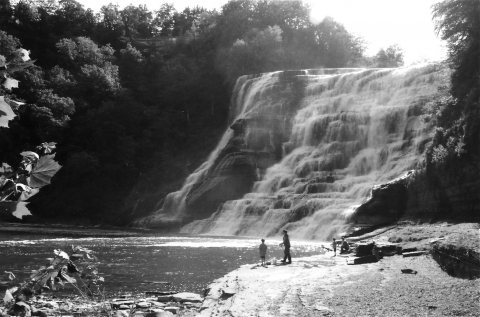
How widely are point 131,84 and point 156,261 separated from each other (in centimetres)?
5025

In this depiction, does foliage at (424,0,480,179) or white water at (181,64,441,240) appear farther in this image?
white water at (181,64,441,240)

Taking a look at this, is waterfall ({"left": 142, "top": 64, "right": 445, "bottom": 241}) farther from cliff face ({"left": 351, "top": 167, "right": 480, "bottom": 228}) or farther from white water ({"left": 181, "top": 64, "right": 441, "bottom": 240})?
cliff face ({"left": 351, "top": 167, "right": 480, "bottom": 228})

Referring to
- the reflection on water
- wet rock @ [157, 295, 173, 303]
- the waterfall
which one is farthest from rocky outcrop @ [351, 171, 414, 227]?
wet rock @ [157, 295, 173, 303]

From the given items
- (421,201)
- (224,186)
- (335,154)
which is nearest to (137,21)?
(224,186)

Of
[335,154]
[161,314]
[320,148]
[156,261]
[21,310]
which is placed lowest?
[156,261]

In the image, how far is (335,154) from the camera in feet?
125

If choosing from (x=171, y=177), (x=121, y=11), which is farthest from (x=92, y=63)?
(x=121, y=11)

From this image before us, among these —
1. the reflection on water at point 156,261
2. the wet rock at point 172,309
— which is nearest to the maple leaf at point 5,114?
the wet rock at point 172,309

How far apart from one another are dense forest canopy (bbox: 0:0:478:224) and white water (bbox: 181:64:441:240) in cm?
1399

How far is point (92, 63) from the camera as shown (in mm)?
66562

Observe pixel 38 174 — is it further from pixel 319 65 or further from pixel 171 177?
pixel 319 65

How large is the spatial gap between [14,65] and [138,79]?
6857 cm

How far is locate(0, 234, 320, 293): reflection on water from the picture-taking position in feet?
50.9

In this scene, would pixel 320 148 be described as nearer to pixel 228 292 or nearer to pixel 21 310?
pixel 228 292
